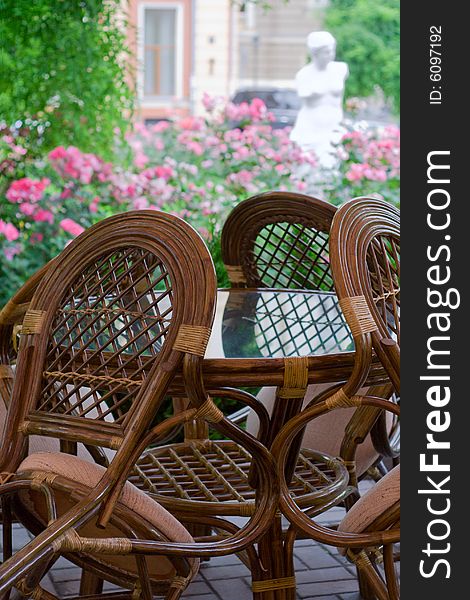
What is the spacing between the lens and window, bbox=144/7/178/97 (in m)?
22.9

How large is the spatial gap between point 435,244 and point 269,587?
2.64 feet

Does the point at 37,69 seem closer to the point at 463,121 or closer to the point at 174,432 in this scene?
the point at 174,432

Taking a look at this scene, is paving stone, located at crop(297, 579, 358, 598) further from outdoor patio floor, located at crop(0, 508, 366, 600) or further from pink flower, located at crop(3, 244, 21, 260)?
pink flower, located at crop(3, 244, 21, 260)

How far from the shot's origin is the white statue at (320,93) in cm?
747

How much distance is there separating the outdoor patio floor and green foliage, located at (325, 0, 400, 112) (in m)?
22.9

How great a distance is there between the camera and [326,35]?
7660 mm

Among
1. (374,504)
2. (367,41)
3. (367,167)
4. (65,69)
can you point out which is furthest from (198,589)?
(367,41)

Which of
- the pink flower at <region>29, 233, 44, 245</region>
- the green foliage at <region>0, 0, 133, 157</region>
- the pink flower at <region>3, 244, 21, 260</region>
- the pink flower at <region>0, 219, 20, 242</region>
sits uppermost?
the green foliage at <region>0, 0, 133, 157</region>

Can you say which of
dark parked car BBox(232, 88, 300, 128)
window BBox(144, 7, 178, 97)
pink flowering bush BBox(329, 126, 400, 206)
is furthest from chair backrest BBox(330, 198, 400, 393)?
window BBox(144, 7, 178, 97)

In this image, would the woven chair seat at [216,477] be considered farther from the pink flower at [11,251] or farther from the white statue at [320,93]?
the white statue at [320,93]

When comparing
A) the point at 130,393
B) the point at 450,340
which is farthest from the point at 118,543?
the point at 450,340

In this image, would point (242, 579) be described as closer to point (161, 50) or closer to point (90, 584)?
point (90, 584)

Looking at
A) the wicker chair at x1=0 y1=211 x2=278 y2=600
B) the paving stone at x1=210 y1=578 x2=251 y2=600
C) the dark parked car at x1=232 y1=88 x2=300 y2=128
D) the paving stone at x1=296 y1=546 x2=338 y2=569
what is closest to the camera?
the wicker chair at x1=0 y1=211 x2=278 y2=600

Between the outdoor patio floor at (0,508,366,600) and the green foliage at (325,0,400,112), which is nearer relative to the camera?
the outdoor patio floor at (0,508,366,600)
